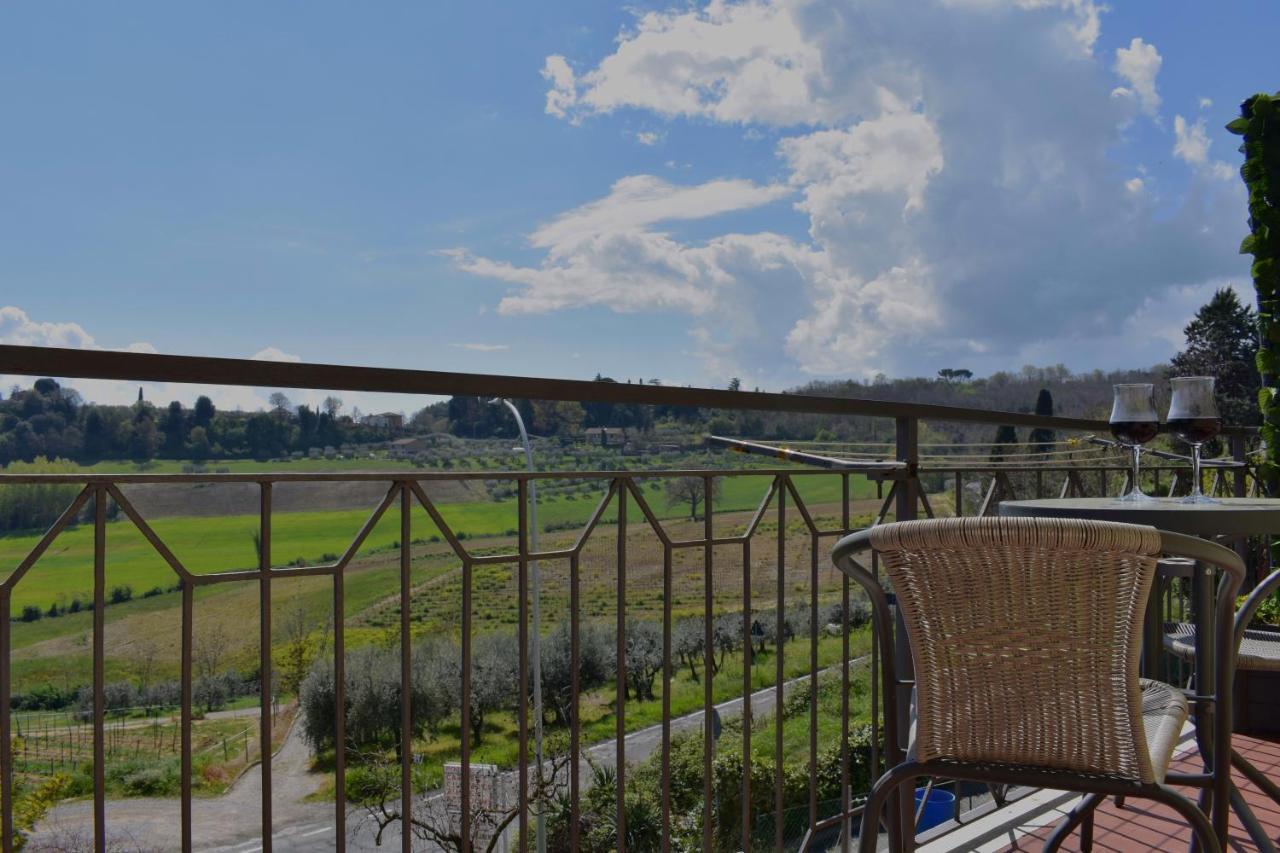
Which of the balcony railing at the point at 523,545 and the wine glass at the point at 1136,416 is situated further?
the wine glass at the point at 1136,416

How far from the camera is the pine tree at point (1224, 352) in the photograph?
17.8 m

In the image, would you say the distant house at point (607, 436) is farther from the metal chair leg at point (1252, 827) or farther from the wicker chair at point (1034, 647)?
the metal chair leg at point (1252, 827)

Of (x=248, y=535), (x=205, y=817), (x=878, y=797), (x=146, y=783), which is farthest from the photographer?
(x=205, y=817)

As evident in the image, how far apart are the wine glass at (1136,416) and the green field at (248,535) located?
63 cm

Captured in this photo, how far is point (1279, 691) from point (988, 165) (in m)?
33.9

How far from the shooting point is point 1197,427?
2.08 meters

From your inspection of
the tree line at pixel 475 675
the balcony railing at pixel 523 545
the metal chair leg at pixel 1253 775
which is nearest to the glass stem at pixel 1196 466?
the balcony railing at pixel 523 545

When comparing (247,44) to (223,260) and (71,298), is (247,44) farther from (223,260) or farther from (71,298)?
(71,298)

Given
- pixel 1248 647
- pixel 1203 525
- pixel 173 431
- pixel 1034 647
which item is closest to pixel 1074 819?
pixel 1248 647

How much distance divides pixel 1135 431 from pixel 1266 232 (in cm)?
337

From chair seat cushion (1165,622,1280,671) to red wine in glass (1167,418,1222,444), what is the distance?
46cm

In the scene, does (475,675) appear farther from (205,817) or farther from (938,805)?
(938,805)

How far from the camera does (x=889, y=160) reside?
114 feet

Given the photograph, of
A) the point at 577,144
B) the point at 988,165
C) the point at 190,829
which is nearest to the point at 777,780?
the point at 190,829
